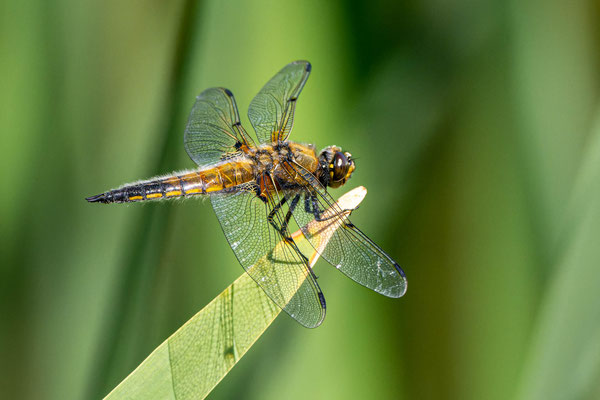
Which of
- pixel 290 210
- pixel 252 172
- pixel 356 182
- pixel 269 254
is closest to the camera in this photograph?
pixel 269 254

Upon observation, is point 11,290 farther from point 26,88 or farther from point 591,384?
point 591,384

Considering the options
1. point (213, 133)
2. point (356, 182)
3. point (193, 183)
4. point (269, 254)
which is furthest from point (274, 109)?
point (269, 254)

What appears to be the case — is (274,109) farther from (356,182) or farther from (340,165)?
(356,182)

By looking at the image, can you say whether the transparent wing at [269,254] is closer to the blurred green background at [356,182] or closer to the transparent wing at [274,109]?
the blurred green background at [356,182]

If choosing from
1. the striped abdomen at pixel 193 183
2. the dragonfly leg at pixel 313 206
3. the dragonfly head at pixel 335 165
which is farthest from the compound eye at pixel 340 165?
the striped abdomen at pixel 193 183

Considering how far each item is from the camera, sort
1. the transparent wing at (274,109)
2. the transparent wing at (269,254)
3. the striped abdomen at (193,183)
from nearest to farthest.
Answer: the transparent wing at (269,254) → the striped abdomen at (193,183) → the transparent wing at (274,109)

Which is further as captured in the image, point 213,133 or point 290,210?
point 213,133

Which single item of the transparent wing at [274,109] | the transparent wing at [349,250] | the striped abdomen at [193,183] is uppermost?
the transparent wing at [274,109]
